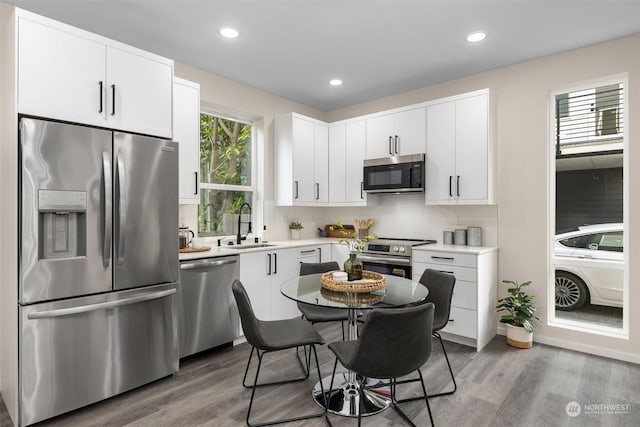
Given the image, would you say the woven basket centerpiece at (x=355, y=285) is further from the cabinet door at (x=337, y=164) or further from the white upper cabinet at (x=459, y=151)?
the cabinet door at (x=337, y=164)

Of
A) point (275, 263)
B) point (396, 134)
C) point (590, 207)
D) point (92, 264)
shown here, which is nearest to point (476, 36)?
point (396, 134)

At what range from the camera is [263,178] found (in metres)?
4.50

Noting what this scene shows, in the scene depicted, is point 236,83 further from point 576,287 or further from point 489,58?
point 576,287

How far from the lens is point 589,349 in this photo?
3275 mm

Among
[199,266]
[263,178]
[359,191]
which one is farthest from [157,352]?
[359,191]

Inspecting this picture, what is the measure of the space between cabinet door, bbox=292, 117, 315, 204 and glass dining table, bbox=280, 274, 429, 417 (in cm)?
193

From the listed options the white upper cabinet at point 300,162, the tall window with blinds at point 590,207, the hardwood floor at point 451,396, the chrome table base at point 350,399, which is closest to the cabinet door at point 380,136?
the white upper cabinet at point 300,162

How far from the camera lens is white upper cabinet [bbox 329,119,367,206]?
179 inches

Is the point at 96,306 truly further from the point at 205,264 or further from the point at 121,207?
the point at 205,264

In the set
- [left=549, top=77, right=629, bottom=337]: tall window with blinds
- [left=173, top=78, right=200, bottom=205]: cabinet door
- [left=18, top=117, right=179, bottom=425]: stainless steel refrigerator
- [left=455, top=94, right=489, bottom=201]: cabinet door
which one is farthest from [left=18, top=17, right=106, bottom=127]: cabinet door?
[left=549, top=77, right=629, bottom=337]: tall window with blinds

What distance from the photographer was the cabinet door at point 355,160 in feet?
14.9

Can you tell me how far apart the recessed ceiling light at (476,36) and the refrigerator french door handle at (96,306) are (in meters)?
3.20

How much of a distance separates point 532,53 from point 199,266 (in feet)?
11.9

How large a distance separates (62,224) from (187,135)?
4.52 feet
